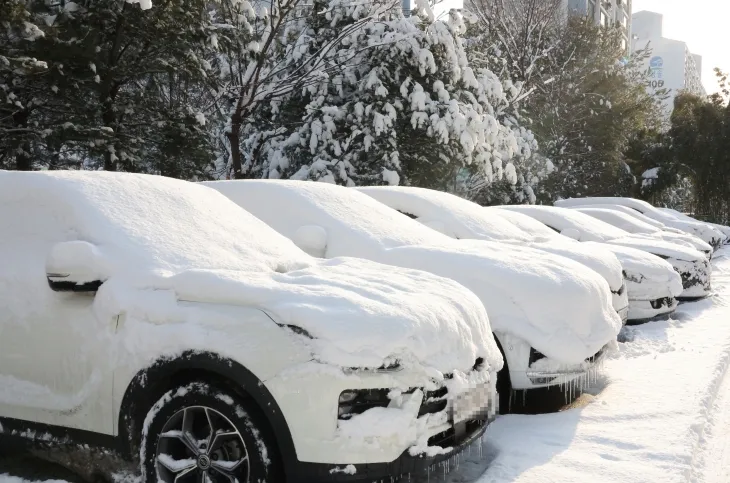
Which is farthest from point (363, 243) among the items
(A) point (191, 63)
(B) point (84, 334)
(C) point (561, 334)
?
(A) point (191, 63)

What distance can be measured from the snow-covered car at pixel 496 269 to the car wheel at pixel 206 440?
214 cm

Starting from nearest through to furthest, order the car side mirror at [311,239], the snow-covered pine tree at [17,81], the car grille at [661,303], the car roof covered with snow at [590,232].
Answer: the car side mirror at [311,239] → the car grille at [661,303] → the snow-covered pine tree at [17,81] → the car roof covered with snow at [590,232]

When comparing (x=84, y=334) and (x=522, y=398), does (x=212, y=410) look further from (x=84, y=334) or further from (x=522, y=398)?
(x=522, y=398)

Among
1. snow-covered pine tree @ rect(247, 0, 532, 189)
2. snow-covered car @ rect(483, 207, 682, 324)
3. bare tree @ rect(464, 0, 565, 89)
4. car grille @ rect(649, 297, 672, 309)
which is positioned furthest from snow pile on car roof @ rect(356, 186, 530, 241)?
bare tree @ rect(464, 0, 565, 89)

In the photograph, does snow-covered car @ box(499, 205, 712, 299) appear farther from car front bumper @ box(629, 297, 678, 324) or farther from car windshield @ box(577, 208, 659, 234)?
car windshield @ box(577, 208, 659, 234)

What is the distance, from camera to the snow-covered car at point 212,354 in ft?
9.16

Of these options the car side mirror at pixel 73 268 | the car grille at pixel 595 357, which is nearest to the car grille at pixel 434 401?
the car side mirror at pixel 73 268

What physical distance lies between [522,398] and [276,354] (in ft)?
8.64

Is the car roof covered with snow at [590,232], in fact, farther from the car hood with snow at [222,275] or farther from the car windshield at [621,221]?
the car hood with snow at [222,275]

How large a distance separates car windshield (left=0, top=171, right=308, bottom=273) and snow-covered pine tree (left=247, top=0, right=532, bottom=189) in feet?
33.1

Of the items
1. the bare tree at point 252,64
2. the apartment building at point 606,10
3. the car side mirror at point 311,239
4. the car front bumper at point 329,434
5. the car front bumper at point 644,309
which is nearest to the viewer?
the car front bumper at point 329,434

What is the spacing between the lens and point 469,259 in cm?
498

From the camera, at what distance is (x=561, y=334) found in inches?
182

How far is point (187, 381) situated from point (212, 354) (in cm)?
20
